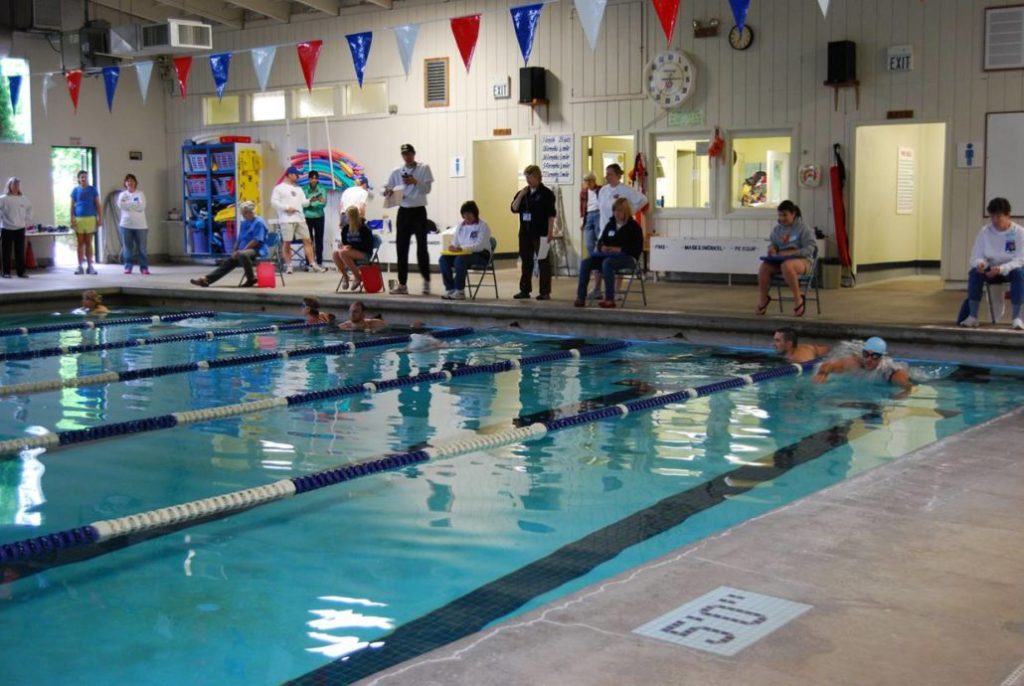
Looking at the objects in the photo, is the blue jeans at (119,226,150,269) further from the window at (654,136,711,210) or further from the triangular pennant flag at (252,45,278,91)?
the window at (654,136,711,210)

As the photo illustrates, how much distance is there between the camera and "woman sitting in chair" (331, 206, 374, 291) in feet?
44.2

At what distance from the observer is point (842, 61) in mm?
13109

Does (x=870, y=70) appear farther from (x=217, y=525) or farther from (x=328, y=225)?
(x=217, y=525)

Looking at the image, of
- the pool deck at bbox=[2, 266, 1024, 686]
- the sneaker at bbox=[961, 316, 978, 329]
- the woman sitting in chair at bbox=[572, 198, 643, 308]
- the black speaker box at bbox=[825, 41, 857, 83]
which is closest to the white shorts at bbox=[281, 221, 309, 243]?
the woman sitting in chair at bbox=[572, 198, 643, 308]

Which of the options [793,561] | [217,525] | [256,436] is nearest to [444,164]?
[256,436]

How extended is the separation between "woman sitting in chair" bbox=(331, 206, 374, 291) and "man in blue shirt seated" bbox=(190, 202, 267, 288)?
5.19 ft

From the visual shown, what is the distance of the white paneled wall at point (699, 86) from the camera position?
12766mm

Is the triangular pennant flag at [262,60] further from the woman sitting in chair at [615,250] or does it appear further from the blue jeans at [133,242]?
the woman sitting in chair at [615,250]

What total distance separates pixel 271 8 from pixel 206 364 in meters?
11.0

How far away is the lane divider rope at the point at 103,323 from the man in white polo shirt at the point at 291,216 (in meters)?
3.64

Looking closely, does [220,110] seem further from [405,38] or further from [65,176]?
[405,38]

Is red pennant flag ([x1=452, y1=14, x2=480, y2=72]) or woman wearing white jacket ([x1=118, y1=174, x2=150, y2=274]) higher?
red pennant flag ([x1=452, y1=14, x2=480, y2=72])

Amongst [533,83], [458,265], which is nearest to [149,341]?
[458,265]

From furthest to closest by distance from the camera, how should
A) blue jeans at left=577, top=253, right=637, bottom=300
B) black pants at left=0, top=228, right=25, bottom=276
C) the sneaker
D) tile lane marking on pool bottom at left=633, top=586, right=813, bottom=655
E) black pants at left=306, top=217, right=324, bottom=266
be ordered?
black pants at left=306, top=217, right=324, bottom=266 < black pants at left=0, top=228, right=25, bottom=276 < blue jeans at left=577, top=253, right=637, bottom=300 < the sneaker < tile lane marking on pool bottom at left=633, top=586, right=813, bottom=655
